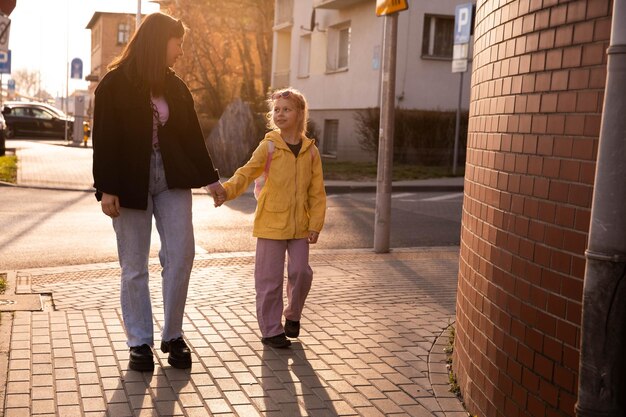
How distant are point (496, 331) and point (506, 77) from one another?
109 centimetres

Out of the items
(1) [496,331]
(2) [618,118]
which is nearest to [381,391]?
(1) [496,331]

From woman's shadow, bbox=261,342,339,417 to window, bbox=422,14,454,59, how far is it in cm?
2248

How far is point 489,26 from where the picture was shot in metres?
4.49

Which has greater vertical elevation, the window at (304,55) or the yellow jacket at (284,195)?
the window at (304,55)

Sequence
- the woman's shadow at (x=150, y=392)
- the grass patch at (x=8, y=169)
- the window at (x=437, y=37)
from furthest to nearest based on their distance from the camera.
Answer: the window at (x=437, y=37), the grass patch at (x=8, y=169), the woman's shadow at (x=150, y=392)

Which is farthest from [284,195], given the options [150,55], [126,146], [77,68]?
[77,68]

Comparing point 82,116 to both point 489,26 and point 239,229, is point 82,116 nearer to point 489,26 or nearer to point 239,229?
point 239,229

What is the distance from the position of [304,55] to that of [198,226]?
22.4 m

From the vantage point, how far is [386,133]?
1011 centimetres

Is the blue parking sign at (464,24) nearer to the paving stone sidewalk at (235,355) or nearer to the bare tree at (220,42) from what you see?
the paving stone sidewalk at (235,355)

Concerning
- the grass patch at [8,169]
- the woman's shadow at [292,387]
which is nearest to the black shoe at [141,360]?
the woman's shadow at [292,387]

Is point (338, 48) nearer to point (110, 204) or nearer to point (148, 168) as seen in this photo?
point (148, 168)

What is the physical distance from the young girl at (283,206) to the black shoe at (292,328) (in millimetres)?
40

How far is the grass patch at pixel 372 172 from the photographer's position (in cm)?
2094
